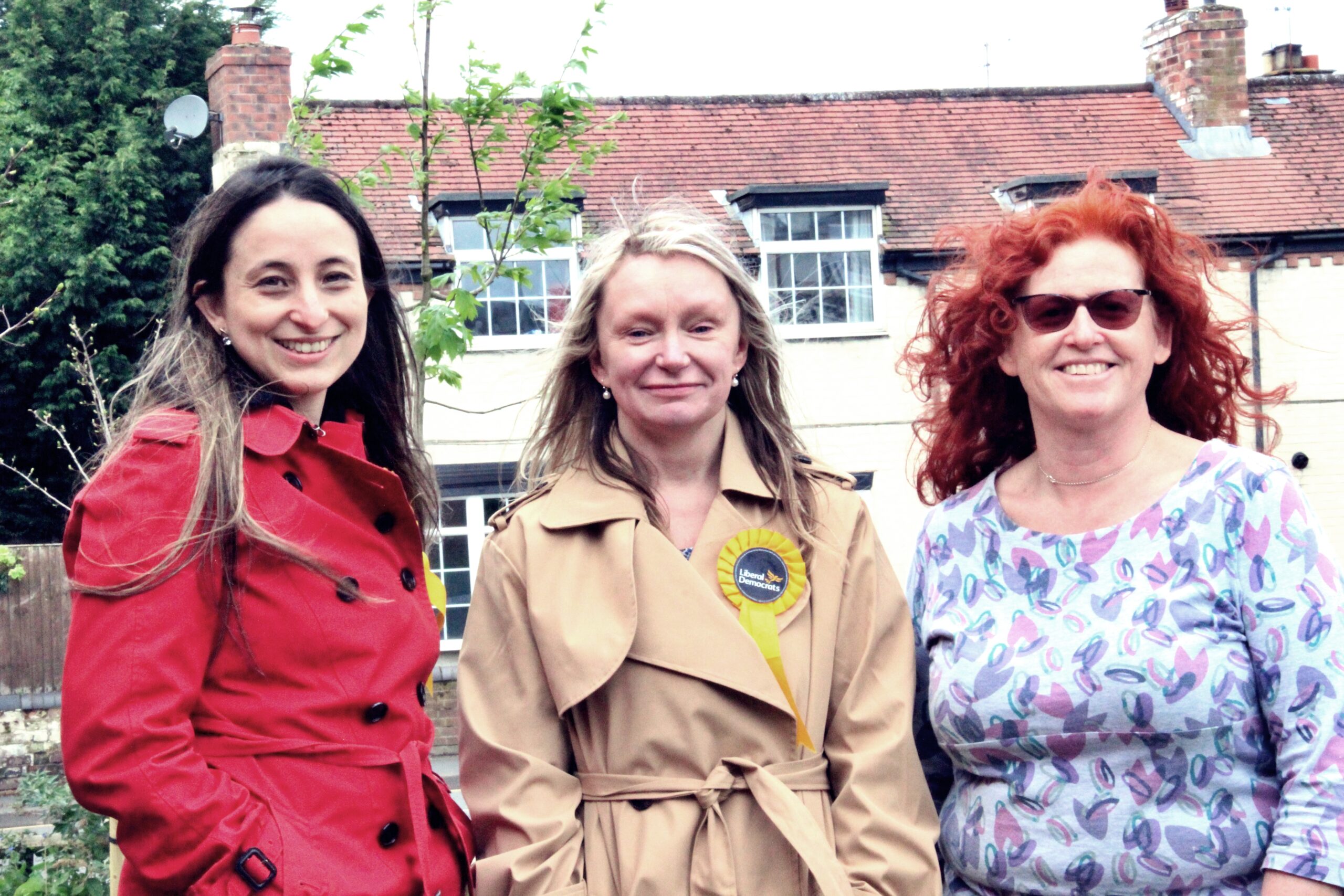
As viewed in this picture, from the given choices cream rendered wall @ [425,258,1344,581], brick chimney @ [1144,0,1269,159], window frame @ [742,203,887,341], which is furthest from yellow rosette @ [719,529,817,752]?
brick chimney @ [1144,0,1269,159]

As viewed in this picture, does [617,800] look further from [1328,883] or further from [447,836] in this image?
[1328,883]

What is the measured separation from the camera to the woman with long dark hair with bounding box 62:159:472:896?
226 centimetres

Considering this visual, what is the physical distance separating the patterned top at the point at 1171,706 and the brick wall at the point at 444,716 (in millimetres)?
12038

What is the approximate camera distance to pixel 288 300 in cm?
268

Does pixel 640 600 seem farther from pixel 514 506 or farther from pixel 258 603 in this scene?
pixel 258 603

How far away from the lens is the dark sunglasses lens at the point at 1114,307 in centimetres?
284

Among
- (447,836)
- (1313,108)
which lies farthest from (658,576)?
(1313,108)

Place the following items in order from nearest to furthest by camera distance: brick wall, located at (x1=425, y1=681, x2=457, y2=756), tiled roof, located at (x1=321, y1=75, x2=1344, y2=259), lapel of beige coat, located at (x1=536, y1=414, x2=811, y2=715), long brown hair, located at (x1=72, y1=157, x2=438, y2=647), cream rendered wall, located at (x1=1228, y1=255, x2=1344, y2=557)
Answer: long brown hair, located at (x1=72, y1=157, x2=438, y2=647) < lapel of beige coat, located at (x1=536, y1=414, x2=811, y2=715) < brick wall, located at (x1=425, y1=681, x2=457, y2=756) < cream rendered wall, located at (x1=1228, y1=255, x2=1344, y2=557) < tiled roof, located at (x1=321, y1=75, x2=1344, y2=259)

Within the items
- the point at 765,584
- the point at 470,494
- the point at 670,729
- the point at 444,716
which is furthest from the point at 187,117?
the point at 670,729

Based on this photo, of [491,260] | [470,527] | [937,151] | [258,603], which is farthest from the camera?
[937,151]

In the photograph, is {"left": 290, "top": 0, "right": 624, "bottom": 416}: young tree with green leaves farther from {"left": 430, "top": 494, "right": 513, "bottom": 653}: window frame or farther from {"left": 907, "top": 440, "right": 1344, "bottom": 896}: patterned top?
{"left": 430, "top": 494, "right": 513, "bottom": 653}: window frame

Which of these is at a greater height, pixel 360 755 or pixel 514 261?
pixel 514 261

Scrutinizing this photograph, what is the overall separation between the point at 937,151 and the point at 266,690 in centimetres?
1698

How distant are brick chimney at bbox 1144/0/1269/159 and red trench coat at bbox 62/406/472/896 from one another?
59.1 feet
